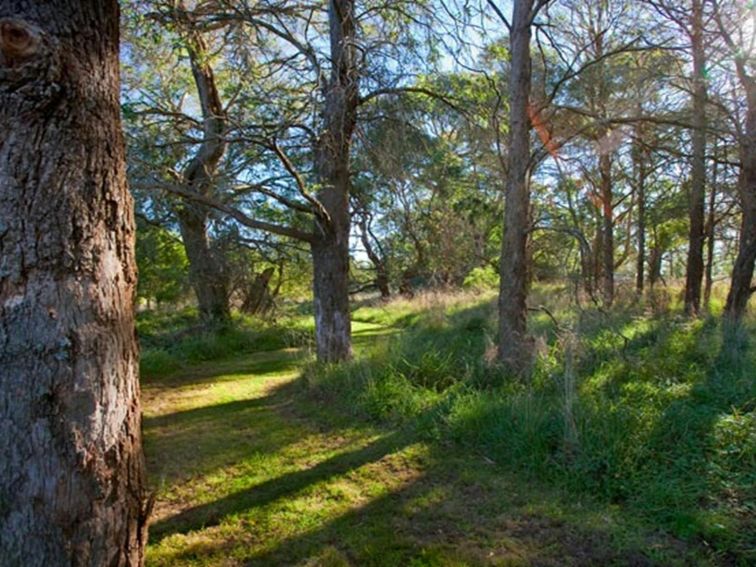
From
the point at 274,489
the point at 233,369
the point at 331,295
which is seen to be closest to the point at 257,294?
the point at 233,369

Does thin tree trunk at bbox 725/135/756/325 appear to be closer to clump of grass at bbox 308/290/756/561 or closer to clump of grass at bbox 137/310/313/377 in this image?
clump of grass at bbox 308/290/756/561

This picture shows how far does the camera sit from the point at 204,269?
943cm

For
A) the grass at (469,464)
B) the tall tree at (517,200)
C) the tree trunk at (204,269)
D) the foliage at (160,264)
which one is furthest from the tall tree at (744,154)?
the foliage at (160,264)

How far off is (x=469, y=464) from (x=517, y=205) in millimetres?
2794

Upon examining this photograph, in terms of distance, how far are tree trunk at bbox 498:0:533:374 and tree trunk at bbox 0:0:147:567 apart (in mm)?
4029

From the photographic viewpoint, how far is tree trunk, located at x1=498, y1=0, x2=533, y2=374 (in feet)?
16.0

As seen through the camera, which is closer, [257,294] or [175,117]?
[175,117]

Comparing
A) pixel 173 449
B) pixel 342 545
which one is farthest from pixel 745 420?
pixel 173 449

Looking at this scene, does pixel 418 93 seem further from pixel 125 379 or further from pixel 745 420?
pixel 125 379

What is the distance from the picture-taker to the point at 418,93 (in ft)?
19.4

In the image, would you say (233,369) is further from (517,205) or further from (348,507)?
(517,205)

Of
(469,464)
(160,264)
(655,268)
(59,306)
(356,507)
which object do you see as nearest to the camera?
(59,306)

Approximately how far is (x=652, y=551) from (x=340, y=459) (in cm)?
219

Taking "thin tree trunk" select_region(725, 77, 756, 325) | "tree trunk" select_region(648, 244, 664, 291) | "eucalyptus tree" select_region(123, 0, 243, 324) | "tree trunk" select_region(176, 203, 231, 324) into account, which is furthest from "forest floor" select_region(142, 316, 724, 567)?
"tree trunk" select_region(648, 244, 664, 291)
